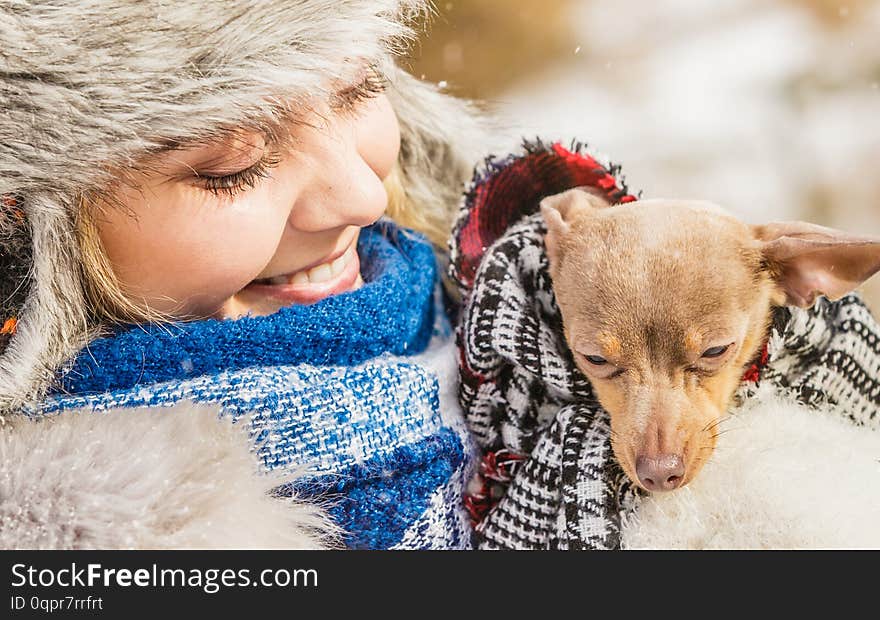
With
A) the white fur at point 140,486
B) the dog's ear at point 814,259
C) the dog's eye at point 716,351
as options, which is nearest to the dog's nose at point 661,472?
the dog's eye at point 716,351

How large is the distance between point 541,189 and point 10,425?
882mm

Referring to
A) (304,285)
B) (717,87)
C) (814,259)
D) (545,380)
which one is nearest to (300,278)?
(304,285)

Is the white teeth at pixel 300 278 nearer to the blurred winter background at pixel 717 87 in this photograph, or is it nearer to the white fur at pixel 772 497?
the white fur at pixel 772 497

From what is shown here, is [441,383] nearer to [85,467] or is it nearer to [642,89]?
[85,467]

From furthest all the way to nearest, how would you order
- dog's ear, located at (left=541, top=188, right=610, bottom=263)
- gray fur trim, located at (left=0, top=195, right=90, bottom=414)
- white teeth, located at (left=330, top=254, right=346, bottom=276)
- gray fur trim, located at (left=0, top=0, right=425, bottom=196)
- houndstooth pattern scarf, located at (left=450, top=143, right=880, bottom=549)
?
white teeth, located at (left=330, top=254, right=346, bottom=276) < dog's ear, located at (left=541, top=188, right=610, bottom=263) < houndstooth pattern scarf, located at (left=450, top=143, right=880, bottom=549) < gray fur trim, located at (left=0, top=195, right=90, bottom=414) < gray fur trim, located at (left=0, top=0, right=425, bottom=196)

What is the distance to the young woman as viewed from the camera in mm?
898

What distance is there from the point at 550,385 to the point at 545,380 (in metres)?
0.02

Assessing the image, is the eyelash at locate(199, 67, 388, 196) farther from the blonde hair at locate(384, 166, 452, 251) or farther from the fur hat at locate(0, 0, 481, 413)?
the blonde hair at locate(384, 166, 452, 251)

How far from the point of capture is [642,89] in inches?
90.1

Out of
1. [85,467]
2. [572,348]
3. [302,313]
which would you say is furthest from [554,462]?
[85,467]

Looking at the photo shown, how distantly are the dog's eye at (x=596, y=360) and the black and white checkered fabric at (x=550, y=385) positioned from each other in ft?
0.15

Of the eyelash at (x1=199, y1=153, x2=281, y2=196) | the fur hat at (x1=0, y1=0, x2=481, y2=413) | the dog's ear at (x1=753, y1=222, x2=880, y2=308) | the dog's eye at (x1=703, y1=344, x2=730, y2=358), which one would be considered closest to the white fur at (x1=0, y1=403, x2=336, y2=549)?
the fur hat at (x1=0, y1=0, x2=481, y2=413)

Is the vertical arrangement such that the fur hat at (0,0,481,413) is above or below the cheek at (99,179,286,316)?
above

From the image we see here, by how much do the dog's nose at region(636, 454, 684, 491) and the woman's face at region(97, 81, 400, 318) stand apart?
1.70ft
